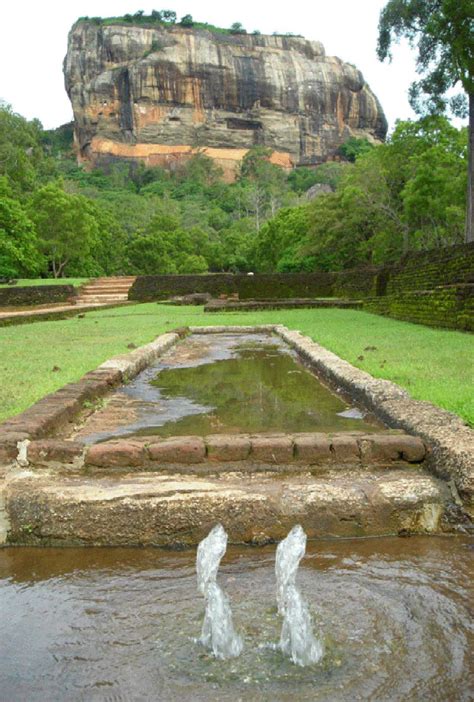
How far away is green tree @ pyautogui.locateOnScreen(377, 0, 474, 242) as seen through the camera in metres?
15.9

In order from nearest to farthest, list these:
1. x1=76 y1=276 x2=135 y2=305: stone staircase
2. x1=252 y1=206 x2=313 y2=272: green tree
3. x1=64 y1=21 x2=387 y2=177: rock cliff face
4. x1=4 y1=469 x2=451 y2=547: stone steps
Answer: x1=4 y1=469 x2=451 y2=547: stone steps
x1=76 y1=276 x2=135 y2=305: stone staircase
x1=252 y1=206 x2=313 y2=272: green tree
x1=64 y1=21 x2=387 y2=177: rock cliff face

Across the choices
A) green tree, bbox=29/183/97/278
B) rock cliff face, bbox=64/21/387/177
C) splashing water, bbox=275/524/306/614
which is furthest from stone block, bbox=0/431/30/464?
rock cliff face, bbox=64/21/387/177

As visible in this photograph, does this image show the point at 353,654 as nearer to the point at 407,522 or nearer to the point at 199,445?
the point at 407,522

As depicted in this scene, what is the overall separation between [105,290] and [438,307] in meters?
23.8

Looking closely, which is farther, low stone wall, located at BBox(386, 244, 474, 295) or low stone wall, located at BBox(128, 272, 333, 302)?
low stone wall, located at BBox(128, 272, 333, 302)

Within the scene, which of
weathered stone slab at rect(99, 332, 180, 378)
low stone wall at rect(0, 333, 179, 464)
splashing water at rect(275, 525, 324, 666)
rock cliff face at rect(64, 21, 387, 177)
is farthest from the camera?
rock cliff face at rect(64, 21, 387, 177)

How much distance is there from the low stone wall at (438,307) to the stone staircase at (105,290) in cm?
1674

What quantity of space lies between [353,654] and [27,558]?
1.40 metres

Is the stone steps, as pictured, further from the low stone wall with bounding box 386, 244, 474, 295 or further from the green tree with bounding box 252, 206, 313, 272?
the green tree with bounding box 252, 206, 313, 272

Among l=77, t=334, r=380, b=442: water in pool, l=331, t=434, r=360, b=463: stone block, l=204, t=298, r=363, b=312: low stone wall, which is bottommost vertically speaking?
l=204, t=298, r=363, b=312: low stone wall

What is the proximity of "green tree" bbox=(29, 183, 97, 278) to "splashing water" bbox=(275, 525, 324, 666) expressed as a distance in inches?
1481

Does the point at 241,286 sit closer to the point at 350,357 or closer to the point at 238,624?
the point at 350,357

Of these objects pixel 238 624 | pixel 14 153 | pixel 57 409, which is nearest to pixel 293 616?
pixel 238 624

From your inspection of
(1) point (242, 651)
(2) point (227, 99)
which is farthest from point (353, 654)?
(2) point (227, 99)
